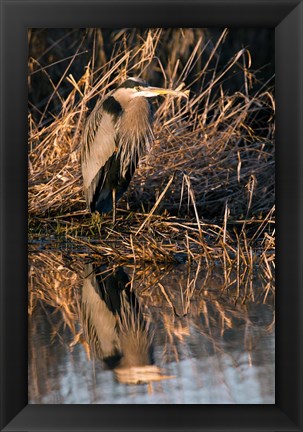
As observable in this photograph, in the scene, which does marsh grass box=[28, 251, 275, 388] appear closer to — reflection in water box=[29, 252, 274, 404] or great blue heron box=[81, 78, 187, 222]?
reflection in water box=[29, 252, 274, 404]

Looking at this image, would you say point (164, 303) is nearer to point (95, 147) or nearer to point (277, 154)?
point (277, 154)

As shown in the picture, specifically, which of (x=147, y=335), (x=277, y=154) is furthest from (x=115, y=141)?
(x=277, y=154)

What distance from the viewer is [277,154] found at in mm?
2225

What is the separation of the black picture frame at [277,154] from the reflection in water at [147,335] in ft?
0.30

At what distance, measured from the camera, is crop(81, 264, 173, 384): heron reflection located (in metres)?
2.38

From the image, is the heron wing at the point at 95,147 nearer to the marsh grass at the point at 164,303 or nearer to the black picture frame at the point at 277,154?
the marsh grass at the point at 164,303

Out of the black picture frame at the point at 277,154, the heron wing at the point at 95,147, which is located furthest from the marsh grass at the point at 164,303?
the heron wing at the point at 95,147

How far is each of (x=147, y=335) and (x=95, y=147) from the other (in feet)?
4.86

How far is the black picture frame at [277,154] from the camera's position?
2.19 m

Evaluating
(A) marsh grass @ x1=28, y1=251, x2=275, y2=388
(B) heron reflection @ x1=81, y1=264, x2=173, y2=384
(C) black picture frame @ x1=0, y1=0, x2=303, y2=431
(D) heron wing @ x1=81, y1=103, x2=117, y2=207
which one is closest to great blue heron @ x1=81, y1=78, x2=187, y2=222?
(D) heron wing @ x1=81, y1=103, x2=117, y2=207

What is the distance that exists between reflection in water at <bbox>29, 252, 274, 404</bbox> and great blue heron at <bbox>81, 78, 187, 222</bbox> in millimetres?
603
